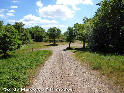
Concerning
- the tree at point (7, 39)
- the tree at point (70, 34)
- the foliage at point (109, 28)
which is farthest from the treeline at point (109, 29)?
the tree at point (7, 39)

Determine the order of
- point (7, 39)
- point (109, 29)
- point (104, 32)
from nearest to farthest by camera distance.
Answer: point (7, 39), point (109, 29), point (104, 32)

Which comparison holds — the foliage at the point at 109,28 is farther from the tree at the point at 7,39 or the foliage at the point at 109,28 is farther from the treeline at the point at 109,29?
the tree at the point at 7,39

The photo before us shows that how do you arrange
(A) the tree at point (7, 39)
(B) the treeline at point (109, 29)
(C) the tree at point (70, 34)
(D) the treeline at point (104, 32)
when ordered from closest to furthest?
(A) the tree at point (7, 39) → (D) the treeline at point (104, 32) → (B) the treeline at point (109, 29) → (C) the tree at point (70, 34)

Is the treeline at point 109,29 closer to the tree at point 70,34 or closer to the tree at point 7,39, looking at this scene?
the tree at point 70,34

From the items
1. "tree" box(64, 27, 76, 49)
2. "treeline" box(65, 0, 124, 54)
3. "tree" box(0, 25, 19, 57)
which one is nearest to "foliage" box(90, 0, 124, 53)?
"treeline" box(65, 0, 124, 54)

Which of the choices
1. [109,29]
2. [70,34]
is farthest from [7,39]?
[70,34]

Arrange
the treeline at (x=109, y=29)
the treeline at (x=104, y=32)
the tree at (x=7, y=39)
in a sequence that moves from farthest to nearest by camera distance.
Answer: the treeline at (x=109, y=29), the treeline at (x=104, y=32), the tree at (x=7, y=39)

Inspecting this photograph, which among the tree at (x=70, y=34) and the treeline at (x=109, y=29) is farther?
the tree at (x=70, y=34)

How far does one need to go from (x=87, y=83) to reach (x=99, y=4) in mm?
32738

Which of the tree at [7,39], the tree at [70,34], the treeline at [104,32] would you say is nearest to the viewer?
the tree at [7,39]

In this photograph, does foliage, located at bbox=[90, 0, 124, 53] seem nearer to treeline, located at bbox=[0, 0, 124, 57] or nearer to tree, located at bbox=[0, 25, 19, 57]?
treeline, located at bbox=[0, 0, 124, 57]

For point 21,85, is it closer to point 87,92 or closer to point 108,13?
point 87,92

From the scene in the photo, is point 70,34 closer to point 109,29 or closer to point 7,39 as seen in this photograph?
point 109,29

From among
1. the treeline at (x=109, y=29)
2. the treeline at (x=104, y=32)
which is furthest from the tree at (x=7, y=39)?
the treeline at (x=109, y=29)
